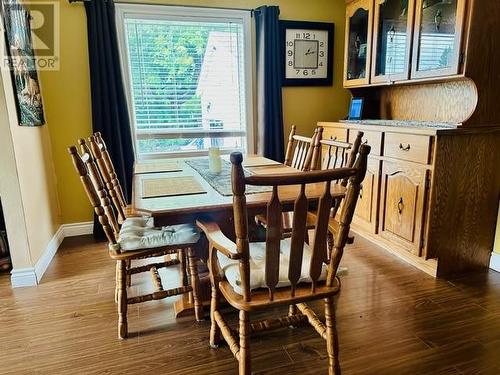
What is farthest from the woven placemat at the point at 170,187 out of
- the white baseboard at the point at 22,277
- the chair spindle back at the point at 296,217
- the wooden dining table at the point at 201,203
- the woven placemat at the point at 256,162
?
the white baseboard at the point at 22,277

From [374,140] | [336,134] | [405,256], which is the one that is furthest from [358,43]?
[405,256]

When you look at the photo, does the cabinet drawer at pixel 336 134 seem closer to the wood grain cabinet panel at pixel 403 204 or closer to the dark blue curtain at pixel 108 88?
the wood grain cabinet panel at pixel 403 204

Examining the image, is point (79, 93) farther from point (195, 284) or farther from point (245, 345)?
point (245, 345)

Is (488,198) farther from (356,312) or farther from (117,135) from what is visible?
(117,135)

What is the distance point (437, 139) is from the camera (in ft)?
6.97

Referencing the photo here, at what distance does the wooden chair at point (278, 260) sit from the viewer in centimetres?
105

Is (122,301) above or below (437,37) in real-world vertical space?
below

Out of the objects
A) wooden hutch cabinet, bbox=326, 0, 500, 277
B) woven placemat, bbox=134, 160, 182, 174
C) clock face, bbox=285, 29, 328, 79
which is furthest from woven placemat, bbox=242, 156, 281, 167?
clock face, bbox=285, 29, 328, 79

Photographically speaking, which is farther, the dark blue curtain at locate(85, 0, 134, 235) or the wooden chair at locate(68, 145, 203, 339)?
the dark blue curtain at locate(85, 0, 134, 235)

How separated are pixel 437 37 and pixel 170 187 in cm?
205

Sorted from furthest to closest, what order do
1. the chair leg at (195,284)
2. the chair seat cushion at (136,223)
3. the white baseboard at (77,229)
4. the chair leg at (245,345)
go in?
the white baseboard at (77,229)
the chair seat cushion at (136,223)
the chair leg at (195,284)
the chair leg at (245,345)

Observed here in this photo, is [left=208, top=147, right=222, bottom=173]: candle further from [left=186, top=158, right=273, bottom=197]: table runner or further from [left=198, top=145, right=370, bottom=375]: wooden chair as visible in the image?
[left=198, top=145, right=370, bottom=375]: wooden chair

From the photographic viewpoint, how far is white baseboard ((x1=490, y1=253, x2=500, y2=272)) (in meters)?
2.39

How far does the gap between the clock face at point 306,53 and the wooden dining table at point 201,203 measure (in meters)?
1.62
